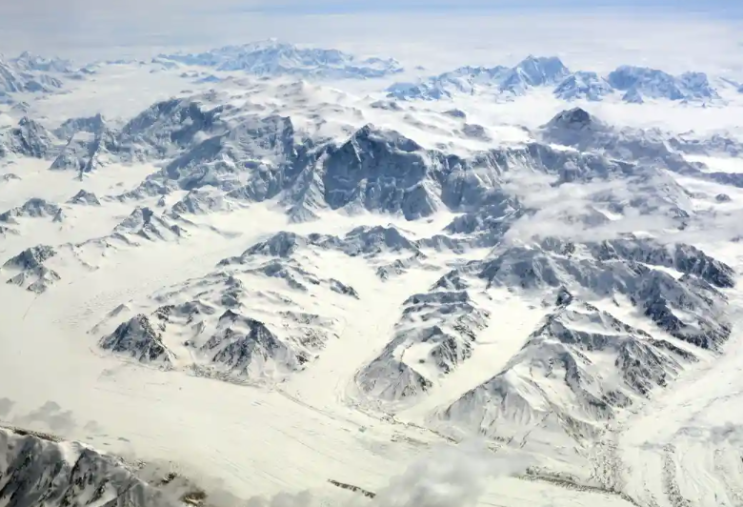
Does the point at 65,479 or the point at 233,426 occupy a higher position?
the point at 65,479

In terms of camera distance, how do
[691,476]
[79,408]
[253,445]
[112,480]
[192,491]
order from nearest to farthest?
[112,480] < [192,491] < [691,476] < [253,445] < [79,408]

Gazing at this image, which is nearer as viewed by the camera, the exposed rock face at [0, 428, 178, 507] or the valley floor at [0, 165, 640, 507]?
the exposed rock face at [0, 428, 178, 507]

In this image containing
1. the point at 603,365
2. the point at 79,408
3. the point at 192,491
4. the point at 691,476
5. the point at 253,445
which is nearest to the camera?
the point at 192,491

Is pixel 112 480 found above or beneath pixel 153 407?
above

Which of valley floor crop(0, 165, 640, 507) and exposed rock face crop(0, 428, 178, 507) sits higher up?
exposed rock face crop(0, 428, 178, 507)

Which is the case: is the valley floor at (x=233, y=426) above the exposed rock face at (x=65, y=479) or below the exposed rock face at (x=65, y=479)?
below

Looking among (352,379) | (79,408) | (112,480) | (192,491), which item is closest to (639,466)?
(352,379)

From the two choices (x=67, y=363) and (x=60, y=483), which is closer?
(x=60, y=483)

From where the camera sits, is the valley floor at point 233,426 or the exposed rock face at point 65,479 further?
the valley floor at point 233,426

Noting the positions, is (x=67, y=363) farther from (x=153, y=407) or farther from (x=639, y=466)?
(x=639, y=466)

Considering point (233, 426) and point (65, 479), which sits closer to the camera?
point (65, 479)
